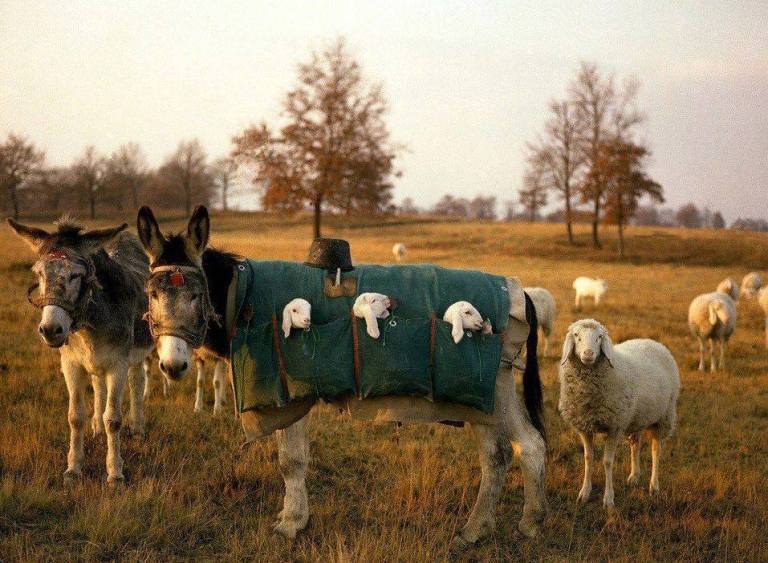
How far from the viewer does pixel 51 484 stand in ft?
16.9

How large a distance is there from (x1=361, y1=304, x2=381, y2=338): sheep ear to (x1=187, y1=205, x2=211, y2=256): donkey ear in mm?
1213

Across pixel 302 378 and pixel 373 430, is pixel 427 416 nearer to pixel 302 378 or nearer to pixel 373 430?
pixel 302 378

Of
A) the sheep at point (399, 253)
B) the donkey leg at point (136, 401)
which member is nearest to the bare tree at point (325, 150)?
the sheep at point (399, 253)

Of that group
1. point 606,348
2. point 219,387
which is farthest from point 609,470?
point 219,387

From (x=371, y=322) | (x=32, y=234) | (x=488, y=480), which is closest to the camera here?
(x=371, y=322)

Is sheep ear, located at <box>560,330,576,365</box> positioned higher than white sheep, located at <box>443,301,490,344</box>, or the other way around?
white sheep, located at <box>443,301,490,344</box>

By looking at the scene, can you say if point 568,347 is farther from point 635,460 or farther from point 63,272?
point 63,272

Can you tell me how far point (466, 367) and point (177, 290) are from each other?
80.7 inches

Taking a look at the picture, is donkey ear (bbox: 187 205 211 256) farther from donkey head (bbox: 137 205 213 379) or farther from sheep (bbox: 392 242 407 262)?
sheep (bbox: 392 242 407 262)

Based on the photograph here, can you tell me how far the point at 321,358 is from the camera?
4.28 m

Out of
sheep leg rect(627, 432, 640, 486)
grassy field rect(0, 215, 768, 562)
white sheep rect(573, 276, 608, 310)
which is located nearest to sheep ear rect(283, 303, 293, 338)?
grassy field rect(0, 215, 768, 562)

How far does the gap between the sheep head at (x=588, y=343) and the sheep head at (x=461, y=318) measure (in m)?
2.09

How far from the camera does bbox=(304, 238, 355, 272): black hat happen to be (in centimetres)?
457

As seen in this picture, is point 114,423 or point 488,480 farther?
point 114,423
